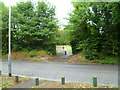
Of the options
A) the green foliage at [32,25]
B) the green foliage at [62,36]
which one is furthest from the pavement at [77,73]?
the green foliage at [32,25]

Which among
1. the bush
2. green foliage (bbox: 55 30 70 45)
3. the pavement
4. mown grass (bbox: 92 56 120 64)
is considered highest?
green foliage (bbox: 55 30 70 45)

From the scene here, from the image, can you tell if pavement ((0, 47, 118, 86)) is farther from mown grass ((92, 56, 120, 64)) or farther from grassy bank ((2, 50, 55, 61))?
grassy bank ((2, 50, 55, 61))

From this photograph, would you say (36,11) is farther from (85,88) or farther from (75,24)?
(85,88)

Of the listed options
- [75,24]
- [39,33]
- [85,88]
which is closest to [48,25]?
[39,33]

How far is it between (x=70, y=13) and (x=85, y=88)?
7.90 meters

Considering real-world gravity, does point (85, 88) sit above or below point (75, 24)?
below

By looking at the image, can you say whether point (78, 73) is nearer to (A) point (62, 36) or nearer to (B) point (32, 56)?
(A) point (62, 36)

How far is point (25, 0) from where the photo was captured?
38.3ft

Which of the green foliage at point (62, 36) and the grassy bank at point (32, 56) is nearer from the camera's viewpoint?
the grassy bank at point (32, 56)

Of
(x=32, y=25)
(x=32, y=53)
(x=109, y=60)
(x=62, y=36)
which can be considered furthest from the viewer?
(x=62, y=36)

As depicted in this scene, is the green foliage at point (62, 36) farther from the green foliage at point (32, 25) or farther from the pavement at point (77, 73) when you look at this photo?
the pavement at point (77, 73)

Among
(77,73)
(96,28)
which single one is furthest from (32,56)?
(96,28)

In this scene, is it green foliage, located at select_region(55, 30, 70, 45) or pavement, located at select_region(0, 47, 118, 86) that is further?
green foliage, located at select_region(55, 30, 70, 45)

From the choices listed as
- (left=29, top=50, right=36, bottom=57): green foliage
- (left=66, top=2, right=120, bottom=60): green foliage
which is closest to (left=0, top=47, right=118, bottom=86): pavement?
(left=66, top=2, right=120, bottom=60): green foliage
